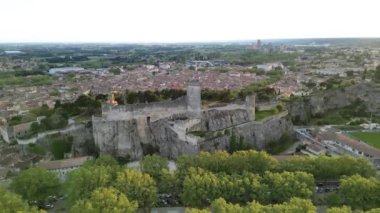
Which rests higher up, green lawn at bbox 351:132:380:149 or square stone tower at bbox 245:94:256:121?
square stone tower at bbox 245:94:256:121

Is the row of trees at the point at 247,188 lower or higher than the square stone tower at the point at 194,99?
lower

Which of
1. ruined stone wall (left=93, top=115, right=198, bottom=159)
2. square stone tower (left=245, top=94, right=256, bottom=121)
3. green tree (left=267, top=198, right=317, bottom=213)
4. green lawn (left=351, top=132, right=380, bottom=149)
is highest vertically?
square stone tower (left=245, top=94, right=256, bottom=121)

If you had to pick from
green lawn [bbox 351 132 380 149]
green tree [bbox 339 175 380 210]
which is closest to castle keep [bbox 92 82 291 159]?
green lawn [bbox 351 132 380 149]

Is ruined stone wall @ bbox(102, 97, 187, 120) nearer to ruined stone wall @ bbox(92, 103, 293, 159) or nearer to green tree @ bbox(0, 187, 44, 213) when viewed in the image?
ruined stone wall @ bbox(92, 103, 293, 159)

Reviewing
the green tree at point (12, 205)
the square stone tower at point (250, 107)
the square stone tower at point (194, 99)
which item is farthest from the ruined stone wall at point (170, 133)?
the green tree at point (12, 205)

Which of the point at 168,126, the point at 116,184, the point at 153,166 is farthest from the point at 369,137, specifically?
the point at 116,184

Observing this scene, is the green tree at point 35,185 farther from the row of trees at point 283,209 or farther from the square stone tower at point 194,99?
the square stone tower at point 194,99

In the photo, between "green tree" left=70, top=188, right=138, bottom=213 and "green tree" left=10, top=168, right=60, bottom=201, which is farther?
"green tree" left=10, top=168, right=60, bottom=201
